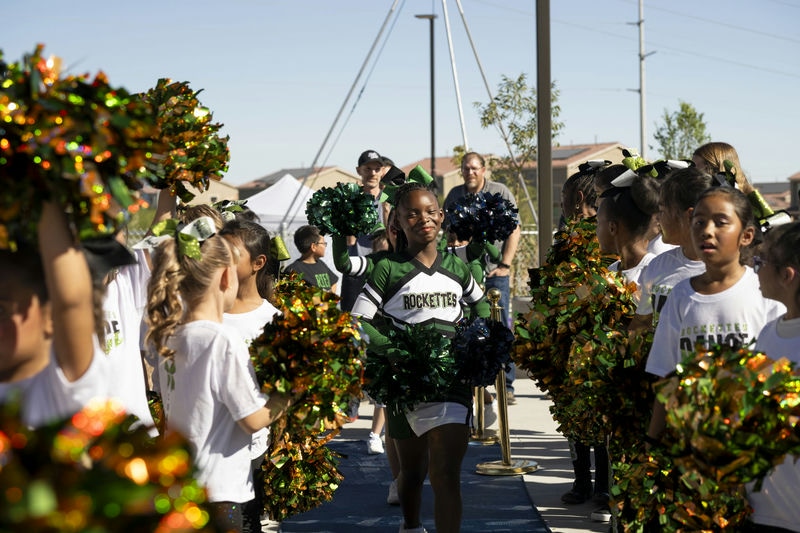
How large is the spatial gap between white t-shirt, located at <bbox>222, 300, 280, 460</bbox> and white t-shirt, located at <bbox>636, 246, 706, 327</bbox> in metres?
1.81

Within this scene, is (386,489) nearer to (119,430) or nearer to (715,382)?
(715,382)

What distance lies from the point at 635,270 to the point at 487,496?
2498 mm

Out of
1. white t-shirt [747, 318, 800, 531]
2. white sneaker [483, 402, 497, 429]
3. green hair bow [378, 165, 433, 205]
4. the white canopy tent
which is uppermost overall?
the white canopy tent

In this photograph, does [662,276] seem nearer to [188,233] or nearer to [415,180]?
[415,180]

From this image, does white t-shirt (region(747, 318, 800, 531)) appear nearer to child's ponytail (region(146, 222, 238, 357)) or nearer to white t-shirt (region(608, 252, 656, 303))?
white t-shirt (region(608, 252, 656, 303))

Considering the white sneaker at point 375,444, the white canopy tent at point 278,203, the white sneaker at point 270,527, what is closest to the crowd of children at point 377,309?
the white sneaker at point 270,527

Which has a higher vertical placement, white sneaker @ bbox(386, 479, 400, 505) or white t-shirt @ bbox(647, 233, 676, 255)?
white t-shirt @ bbox(647, 233, 676, 255)

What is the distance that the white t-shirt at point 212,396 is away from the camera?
11.3ft

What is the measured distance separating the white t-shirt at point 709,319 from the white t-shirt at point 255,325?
1.73 meters

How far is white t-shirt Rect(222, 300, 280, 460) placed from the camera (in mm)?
4363

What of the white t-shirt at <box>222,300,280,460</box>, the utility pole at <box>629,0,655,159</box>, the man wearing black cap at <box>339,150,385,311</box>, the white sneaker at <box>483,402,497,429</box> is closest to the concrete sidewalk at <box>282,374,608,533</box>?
the white sneaker at <box>483,402,497,429</box>

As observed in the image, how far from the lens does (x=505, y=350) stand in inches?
208

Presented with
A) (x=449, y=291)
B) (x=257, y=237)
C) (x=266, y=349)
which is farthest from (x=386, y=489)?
(x=266, y=349)

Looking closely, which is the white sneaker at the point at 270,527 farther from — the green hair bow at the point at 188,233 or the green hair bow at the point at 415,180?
the green hair bow at the point at 188,233
